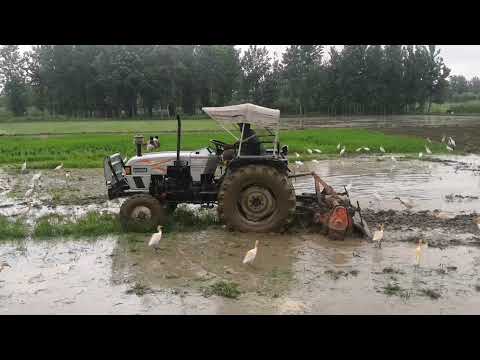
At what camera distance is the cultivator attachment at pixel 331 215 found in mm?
7668

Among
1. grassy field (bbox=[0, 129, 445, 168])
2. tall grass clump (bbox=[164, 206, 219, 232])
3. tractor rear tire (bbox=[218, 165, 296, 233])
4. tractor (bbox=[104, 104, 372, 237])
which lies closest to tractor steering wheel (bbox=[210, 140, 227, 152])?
tractor (bbox=[104, 104, 372, 237])

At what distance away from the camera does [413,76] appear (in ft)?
236

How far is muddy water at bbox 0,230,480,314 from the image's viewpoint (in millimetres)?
5270

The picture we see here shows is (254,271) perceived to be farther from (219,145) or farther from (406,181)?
(406,181)

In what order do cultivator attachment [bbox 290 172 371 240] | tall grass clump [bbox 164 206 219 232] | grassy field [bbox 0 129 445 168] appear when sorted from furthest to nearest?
grassy field [bbox 0 129 445 168]
tall grass clump [bbox 164 206 219 232]
cultivator attachment [bbox 290 172 371 240]

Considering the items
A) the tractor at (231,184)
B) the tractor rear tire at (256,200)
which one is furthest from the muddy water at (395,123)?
the tractor rear tire at (256,200)

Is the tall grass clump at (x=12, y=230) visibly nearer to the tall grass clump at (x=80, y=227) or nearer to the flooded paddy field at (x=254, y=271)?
Result: the flooded paddy field at (x=254, y=271)

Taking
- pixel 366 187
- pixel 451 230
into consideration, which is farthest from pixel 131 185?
pixel 366 187

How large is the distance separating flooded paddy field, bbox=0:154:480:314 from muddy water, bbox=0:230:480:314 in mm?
13

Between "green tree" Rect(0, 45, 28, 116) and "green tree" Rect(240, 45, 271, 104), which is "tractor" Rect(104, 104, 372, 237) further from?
"green tree" Rect(0, 45, 28, 116)

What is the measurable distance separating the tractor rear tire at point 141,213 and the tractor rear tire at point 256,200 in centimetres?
111

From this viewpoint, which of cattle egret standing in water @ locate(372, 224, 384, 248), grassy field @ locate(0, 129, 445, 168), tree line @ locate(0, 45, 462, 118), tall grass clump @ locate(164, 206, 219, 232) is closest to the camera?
cattle egret standing in water @ locate(372, 224, 384, 248)

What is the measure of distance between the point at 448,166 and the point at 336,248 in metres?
11.1

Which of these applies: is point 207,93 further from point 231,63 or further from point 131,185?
point 131,185
